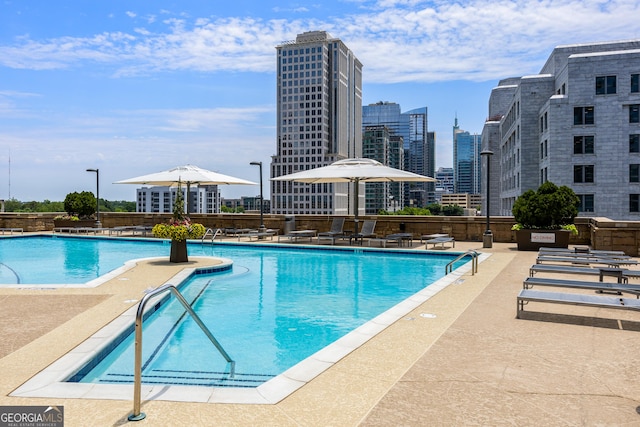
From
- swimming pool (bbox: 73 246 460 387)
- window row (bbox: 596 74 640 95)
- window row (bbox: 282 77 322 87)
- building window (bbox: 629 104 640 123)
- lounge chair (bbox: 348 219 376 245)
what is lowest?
swimming pool (bbox: 73 246 460 387)

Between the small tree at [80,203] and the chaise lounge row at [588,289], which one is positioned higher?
the small tree at [80,203]

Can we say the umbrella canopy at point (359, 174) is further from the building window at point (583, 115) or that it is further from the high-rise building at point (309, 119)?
the high-rise building at point (309, 119)

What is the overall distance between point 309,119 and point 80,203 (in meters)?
123

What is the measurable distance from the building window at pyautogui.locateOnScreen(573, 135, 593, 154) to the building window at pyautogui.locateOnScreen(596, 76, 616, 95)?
12.5 feet

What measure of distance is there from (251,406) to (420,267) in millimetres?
11029

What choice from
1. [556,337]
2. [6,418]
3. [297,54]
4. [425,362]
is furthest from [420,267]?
[297,54]

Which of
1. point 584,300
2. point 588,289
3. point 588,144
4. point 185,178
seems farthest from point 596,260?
point 588,144

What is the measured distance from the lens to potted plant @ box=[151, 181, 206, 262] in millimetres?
13352

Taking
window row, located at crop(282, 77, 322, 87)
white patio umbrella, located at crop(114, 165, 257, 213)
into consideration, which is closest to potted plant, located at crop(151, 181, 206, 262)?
white patio umbrella, located at crop(114, 165, 257, 213)

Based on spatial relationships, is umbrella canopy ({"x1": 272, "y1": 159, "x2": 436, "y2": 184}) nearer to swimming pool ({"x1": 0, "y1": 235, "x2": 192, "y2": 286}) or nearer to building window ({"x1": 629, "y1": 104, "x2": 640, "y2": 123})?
swimming pool ({"x1": 0, "y1": 235, "x2": 192, "y2": 286})

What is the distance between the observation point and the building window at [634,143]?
39.1 m

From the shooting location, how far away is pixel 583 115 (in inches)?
1581

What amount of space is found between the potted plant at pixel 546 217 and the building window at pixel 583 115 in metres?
27.8

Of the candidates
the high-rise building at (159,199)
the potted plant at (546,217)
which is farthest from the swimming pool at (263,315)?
the high-rise building at (159,199)
